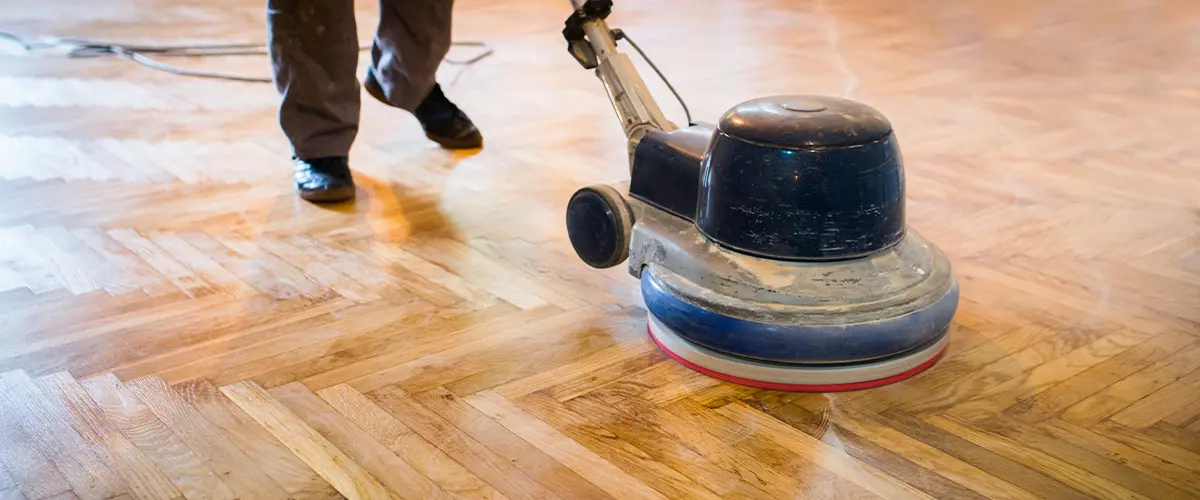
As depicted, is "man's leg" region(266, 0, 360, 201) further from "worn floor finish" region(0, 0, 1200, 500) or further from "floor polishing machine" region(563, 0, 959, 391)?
"floor polishing machine" region(563, 0, 959, 391)

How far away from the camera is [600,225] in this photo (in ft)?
4.78

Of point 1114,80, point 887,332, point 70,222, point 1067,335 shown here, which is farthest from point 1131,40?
point 70,222

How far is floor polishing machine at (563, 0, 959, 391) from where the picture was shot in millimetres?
1225

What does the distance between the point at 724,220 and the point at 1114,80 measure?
206 cm

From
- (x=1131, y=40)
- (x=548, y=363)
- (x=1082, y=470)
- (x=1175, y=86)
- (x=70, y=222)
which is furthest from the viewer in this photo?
(x=1131, y=40)

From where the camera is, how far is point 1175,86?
289 cm

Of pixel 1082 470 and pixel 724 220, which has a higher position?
pixel 724 220

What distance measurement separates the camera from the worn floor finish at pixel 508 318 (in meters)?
1.14

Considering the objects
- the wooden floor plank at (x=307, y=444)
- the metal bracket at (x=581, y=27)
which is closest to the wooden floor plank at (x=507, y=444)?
the wooden floor plank at (x=307, y=444)

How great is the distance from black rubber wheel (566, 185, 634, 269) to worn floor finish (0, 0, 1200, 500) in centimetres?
8

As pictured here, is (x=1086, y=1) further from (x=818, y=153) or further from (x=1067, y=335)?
(x=818, y=153)

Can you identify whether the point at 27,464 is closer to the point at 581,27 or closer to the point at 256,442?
the point at 256,442

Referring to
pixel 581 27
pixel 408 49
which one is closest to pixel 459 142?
pixel 408 49

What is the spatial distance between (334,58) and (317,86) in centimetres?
5
